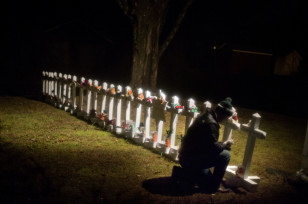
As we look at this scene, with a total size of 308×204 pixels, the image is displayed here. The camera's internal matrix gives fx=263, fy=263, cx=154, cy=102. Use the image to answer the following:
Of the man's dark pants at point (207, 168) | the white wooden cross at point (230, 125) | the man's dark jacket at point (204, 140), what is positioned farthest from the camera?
the white wooden cross at point (230, 125)

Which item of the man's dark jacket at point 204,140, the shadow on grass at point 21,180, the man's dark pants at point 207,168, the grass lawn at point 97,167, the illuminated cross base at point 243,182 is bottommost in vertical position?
the shadow on grass at point 21,180

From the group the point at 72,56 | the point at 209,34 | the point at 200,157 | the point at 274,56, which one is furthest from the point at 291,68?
the point at 200,157

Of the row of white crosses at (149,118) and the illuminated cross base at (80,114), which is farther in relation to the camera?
the illuminated cross base at (80,114)

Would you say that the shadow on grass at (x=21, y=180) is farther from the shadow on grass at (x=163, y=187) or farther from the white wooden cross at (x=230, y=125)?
the white wooden cross at (x=230, y=125)

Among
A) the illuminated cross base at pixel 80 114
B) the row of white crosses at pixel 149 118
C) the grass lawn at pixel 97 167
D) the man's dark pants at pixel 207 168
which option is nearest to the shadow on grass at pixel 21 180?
the grass lawn at pixel 97 167

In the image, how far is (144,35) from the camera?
9.72m

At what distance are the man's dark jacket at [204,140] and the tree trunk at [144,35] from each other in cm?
676

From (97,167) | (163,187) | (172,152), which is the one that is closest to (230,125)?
(172,152)

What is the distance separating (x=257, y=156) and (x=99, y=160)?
3130 millimetres

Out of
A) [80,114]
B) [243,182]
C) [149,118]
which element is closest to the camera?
[243,182]

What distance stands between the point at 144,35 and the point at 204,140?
23.1 feet

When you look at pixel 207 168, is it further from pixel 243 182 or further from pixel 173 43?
pixel 173 43

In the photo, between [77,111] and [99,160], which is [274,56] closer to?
[77,111]

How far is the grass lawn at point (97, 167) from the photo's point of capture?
3.46 metres
